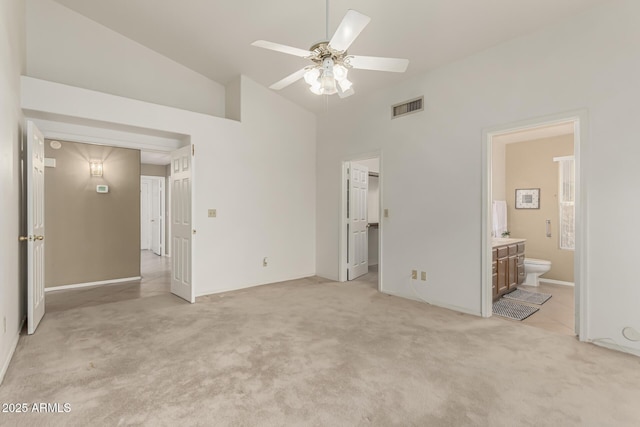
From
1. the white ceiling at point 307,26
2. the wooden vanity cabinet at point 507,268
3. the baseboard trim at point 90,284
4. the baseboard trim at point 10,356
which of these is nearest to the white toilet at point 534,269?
the wooden vanity cabinet at point 507,268

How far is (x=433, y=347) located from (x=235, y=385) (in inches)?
66.5

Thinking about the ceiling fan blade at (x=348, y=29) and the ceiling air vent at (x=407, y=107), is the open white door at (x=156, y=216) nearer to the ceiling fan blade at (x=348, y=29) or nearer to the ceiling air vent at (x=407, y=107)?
the ceiling air vent at (x=407, y=107)

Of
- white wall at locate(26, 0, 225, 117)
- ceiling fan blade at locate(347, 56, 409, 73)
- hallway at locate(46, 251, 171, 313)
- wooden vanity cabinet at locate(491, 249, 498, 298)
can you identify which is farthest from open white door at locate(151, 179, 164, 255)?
wooden vanity cabinet at locate(491, 249, 498, 298)

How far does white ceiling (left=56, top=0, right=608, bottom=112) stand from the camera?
294 centimetres

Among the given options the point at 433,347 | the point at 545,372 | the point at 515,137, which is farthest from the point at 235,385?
the point at 515,137

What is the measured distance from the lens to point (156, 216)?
861cm

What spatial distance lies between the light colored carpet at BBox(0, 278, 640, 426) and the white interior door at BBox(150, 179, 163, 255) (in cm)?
504

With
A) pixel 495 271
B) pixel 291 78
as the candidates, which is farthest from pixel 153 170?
pixel 495 271

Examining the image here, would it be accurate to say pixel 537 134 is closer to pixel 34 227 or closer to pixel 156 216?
pixel 34 227

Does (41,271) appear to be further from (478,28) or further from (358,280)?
(478,28)

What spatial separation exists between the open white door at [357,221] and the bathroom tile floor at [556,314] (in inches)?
103

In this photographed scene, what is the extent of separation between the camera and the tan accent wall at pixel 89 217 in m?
4.83

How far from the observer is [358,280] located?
544 cm

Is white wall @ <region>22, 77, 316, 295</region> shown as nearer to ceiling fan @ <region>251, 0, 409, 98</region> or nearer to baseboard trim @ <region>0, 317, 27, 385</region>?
baseboard trim @ <region>0, 317, 27, 385</region>
